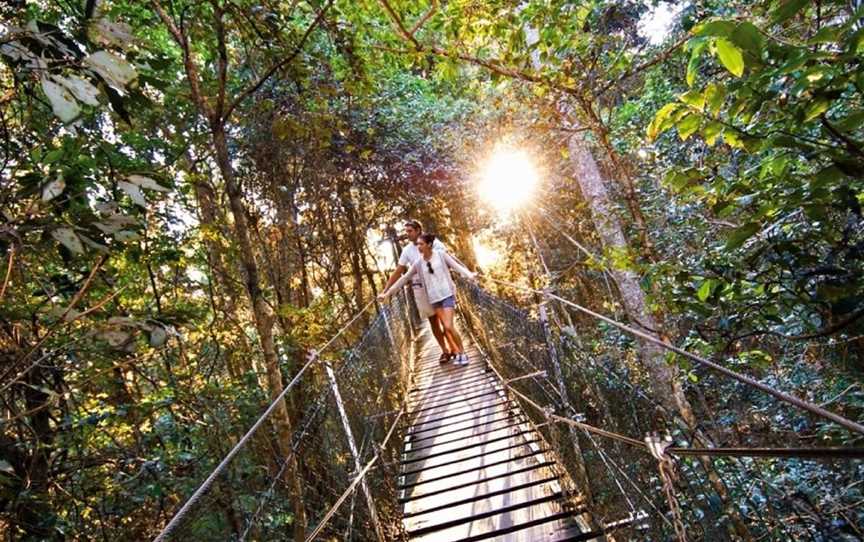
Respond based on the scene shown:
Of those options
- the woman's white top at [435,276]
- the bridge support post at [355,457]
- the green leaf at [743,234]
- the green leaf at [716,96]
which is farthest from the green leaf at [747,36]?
the woman's white top at [435,276]

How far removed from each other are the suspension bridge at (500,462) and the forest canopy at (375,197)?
9cm

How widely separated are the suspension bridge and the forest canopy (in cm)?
9

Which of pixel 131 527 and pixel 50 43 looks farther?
pixel 131 527

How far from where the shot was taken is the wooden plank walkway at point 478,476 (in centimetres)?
200

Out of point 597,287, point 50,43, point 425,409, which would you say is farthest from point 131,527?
point 597,287

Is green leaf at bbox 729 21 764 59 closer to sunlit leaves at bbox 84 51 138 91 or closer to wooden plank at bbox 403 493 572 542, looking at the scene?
sunlit leaves at bbox 84 51 138 91

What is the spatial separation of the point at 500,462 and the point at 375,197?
18.8 feet

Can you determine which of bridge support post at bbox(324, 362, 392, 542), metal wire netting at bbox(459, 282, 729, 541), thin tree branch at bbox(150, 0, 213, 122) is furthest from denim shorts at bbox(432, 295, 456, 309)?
thin tree branch at bbox(150, 0, 213, 122)

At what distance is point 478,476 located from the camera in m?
2.46

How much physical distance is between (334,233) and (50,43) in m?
6.24

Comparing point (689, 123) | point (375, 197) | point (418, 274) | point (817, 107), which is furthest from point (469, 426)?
point (375, 197)

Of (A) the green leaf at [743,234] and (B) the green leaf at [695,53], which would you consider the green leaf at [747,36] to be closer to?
(B) the green leaf at [695,53]

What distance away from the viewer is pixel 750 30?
730mm

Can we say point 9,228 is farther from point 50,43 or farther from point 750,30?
point 750,30
